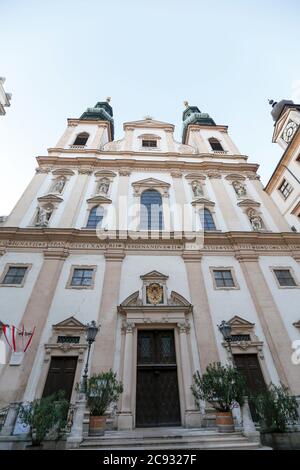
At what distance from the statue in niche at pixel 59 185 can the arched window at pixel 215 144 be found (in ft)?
50.3

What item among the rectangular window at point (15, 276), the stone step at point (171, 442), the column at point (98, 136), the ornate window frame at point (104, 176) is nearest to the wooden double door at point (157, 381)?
the stone step at point (171, 442)

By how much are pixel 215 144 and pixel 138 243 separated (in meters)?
16.7

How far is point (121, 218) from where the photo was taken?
15.4m

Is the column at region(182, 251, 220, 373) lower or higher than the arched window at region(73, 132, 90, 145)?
lower

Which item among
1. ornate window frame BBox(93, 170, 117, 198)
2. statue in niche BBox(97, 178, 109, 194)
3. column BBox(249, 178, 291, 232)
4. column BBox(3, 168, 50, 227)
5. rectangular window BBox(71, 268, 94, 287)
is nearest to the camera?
rectangular window BBox(71, 268, 94, 287)

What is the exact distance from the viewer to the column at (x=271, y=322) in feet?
31.7

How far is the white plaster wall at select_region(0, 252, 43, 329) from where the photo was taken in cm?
1060

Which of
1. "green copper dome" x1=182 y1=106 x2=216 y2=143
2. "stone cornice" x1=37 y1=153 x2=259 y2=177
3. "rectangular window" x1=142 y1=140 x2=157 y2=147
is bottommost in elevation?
"stone cornice" x1=37 y1=153 x2=259 y2=177

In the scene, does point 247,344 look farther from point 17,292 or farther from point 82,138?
point 82,138

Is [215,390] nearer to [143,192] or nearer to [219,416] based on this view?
[219,416]

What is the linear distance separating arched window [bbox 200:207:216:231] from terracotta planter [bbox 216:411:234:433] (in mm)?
9975

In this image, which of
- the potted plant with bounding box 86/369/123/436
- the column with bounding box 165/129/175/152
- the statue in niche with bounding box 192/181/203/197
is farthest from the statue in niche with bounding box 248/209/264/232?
the potted plant with bounding box 86/369/123/436

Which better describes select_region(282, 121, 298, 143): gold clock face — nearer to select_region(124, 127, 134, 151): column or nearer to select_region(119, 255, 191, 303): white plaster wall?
select_region(124, 127, 134, 151): column

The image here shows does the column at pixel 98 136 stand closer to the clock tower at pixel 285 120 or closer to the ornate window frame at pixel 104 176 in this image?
the ornate window frame at pixel 104 176
